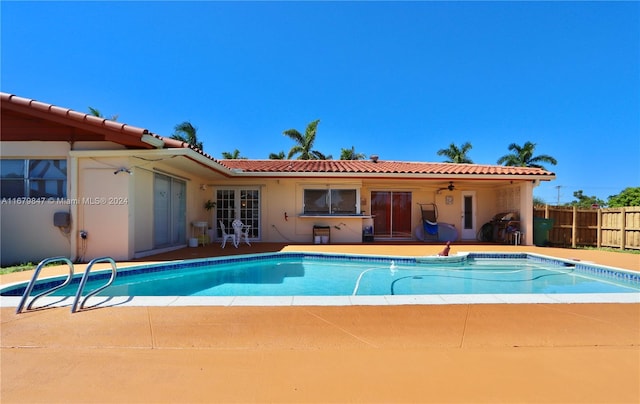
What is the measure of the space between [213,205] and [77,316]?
960 cm

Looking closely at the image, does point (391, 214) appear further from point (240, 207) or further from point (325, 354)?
point (325, 354)

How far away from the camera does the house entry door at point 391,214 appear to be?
47.2 feet

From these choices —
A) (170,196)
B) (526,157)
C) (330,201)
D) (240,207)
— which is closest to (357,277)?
(330,201)

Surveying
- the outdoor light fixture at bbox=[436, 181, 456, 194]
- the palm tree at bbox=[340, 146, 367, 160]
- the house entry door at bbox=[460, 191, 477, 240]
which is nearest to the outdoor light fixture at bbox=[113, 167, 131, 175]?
the outdoor light fixture at bbox=[436, 181, 456, 194]

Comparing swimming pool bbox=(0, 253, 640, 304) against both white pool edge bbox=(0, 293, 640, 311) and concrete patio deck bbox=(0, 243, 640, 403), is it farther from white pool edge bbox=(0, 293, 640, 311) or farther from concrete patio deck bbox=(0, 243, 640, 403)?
concrete patio deck bbox=(0, 243, 640, 403)

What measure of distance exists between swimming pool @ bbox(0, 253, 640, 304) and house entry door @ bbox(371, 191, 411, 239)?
15.0 feet

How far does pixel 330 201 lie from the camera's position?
13.3 m

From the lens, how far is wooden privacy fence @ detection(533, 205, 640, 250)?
1144 centimetres

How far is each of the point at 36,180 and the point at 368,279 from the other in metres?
9.10

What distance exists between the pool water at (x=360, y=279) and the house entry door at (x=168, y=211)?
8.80 ft

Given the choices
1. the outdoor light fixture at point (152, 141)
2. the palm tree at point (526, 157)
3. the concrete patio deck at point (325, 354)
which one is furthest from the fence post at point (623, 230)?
the palm tree at point (526, 157)

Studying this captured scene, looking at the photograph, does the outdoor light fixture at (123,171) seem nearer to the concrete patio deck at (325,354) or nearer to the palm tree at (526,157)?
the concrete patio deck at (325,354)

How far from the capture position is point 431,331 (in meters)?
3.51

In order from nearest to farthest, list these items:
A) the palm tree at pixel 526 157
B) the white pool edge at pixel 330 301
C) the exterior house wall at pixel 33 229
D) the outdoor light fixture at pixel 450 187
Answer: the white pool edge at pixel 330 301
the exterior house wall at pixel 33 229
the outdoor light fixture at pixel 450 187
the palm tree at pixel 526 157
